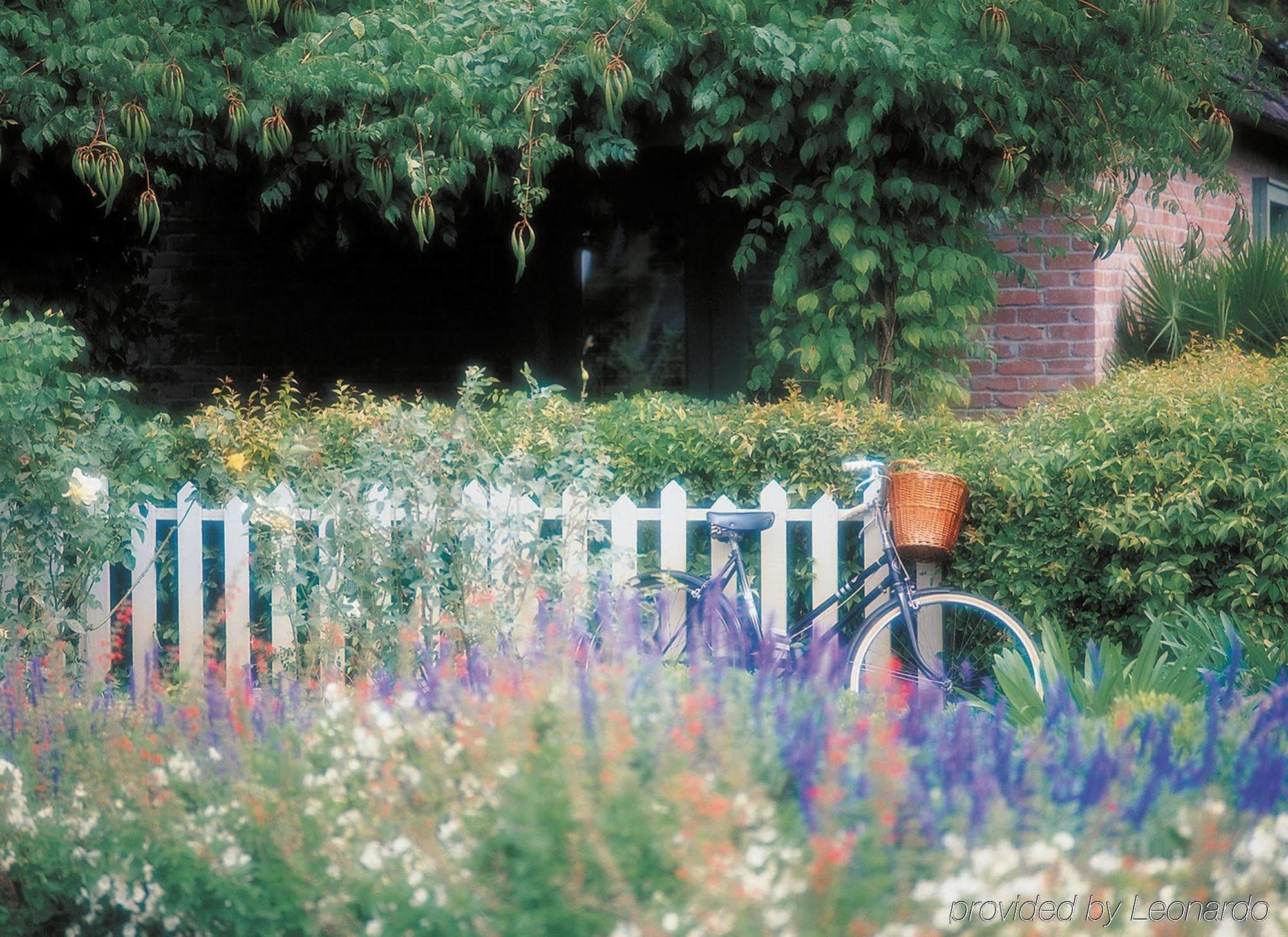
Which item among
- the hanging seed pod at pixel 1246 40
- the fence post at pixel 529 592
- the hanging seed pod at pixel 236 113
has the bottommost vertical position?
the fence post at pixel 529 592

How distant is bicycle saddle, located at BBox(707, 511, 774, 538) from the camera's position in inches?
198

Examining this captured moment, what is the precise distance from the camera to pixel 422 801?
234cm

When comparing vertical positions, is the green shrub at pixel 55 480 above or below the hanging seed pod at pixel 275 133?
below

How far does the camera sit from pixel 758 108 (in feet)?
21.5

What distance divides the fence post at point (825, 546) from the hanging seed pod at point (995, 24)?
6.78 feet

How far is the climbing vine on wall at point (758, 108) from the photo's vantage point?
20.3ft

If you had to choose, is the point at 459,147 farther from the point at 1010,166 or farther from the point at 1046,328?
the point at 1046,328

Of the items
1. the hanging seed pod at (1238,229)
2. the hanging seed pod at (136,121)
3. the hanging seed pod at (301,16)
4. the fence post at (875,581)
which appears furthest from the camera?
the hanging seed pod at (1238,229)

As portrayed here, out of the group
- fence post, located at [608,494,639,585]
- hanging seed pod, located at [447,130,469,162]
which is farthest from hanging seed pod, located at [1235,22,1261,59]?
fence post, located at [608,494,639,585]

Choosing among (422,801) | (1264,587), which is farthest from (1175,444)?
(422,801)

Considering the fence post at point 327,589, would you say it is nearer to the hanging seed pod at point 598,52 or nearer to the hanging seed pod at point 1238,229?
the hanging seed pod at point 598,52

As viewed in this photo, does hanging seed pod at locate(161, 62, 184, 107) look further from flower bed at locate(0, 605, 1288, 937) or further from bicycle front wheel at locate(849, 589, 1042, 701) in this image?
flower bed at locate(0, 605, 1288, 937)

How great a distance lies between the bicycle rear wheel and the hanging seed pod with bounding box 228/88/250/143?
3153mm

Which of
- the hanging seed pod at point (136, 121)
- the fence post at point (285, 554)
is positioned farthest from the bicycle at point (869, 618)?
the hanging seed pod at point (136, 121)
